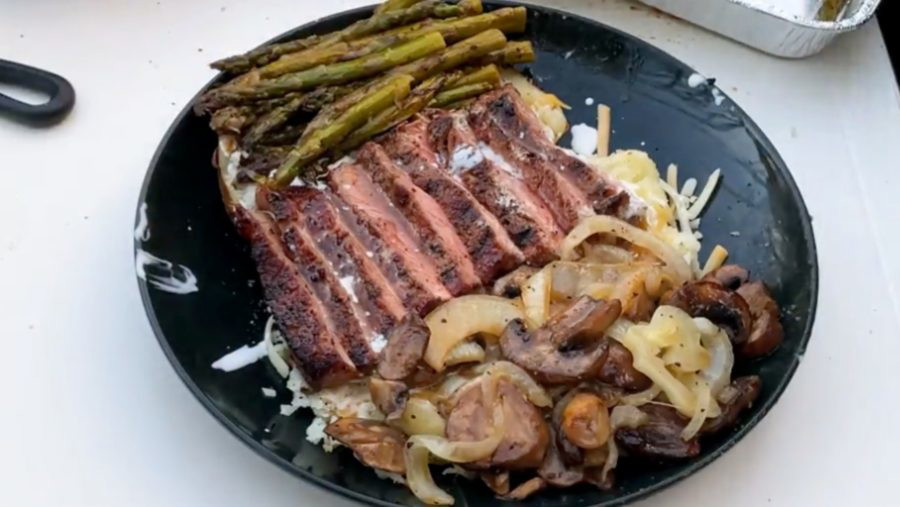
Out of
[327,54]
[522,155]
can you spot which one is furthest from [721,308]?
[327,54]

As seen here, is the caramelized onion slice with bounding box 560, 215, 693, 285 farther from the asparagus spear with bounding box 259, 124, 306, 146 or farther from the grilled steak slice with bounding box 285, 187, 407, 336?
the asparagus spear with bounding box 259, 124, 306, 146

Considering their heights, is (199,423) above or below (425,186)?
below

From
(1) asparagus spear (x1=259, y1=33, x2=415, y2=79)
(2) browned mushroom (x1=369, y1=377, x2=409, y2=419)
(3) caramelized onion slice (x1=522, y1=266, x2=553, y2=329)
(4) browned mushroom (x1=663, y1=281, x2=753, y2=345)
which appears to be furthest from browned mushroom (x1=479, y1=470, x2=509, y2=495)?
(1) asparagus spear (x1=259, y1=33, x2=415, y2=79)

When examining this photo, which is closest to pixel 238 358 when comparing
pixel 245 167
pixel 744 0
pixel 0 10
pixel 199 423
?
pixel 199 423

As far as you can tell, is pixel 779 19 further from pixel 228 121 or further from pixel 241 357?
pixel 241 357

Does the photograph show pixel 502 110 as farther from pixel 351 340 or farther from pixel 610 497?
pixel 610 497

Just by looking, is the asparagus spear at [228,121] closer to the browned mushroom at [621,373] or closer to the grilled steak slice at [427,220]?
the grilled steak slice at [427,220]

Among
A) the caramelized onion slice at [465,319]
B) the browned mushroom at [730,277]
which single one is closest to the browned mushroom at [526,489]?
the caramelized onion slice at [465,319]
